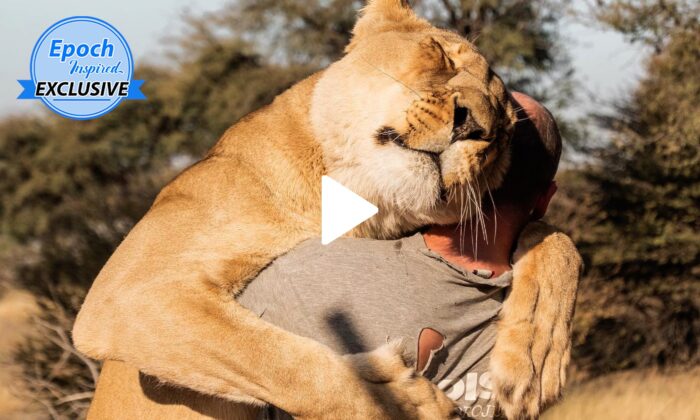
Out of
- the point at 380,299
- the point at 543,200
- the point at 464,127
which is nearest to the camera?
the point at 380,299

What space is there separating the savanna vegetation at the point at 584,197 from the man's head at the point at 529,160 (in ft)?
12.5

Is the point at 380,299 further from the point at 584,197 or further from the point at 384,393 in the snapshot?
the point at 584,197

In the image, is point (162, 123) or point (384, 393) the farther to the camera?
point (162, 123)

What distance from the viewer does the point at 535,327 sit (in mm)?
2867

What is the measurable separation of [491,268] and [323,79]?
823 mm

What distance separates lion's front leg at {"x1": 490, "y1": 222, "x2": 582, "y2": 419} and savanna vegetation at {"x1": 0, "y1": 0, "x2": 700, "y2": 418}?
3728 mm

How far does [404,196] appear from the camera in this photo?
2834mm

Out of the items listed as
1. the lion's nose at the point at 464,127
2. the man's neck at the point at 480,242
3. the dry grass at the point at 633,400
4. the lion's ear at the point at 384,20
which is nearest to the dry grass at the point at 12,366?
the dry grass at the point at 633,400

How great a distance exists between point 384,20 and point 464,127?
2.35 ft

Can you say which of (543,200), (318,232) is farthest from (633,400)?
(318,232)

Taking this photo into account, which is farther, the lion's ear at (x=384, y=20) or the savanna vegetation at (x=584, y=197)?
the savanna vegetation at (x=584, y=197)

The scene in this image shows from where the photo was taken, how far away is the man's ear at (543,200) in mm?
3031

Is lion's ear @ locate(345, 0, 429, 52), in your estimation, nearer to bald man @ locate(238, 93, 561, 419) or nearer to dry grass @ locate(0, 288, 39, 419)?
bald man @ locate(238, 93, 561, 419)

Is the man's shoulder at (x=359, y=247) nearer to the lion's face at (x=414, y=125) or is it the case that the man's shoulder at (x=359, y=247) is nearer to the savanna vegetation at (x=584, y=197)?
the lion's face at (x=414, y=125)
